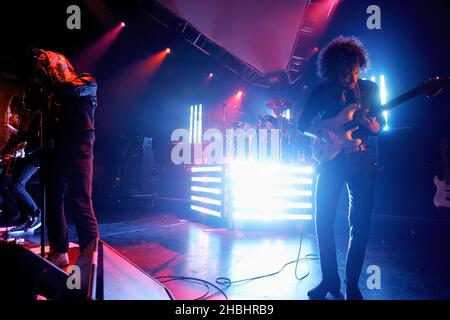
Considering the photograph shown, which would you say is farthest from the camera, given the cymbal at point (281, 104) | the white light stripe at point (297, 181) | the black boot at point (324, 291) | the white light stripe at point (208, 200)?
the cymbal at point (281, 104)

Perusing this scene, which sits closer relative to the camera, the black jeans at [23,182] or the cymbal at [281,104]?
the black jeans at [23,182]

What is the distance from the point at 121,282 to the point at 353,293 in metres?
1.58

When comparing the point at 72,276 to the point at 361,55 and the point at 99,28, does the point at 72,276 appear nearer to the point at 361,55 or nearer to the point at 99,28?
the point at 361,55

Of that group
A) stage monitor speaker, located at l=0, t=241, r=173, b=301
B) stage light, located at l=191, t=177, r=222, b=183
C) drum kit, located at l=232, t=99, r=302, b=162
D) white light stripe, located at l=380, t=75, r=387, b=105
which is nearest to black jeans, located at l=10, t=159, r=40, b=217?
stage monitor speaker, located at l=0, t=241, r=173, b=301

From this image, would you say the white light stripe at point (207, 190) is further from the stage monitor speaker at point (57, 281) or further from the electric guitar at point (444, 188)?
the electric guitar at point (444, 188)

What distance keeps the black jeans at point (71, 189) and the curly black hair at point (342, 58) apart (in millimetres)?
2149

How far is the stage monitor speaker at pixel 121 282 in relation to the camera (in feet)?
4.17

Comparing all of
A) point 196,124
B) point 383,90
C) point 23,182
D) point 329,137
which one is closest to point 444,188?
point 383,90

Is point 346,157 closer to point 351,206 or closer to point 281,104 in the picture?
point 351,206

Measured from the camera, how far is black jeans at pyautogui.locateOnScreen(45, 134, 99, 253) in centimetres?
201

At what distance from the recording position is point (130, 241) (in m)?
3.45

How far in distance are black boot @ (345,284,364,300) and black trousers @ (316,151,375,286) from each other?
0.03 metres

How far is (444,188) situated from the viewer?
3637mm

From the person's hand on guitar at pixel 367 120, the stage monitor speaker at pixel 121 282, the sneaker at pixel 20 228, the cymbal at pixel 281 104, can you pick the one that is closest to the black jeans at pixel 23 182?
the sneaker at pixel 20 228
